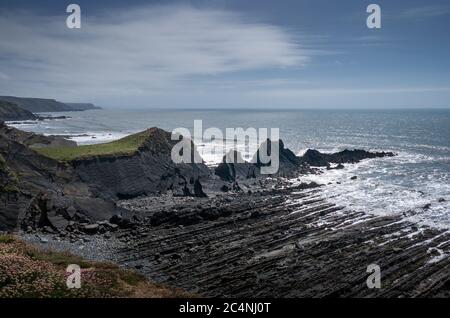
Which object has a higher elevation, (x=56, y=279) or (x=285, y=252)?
(x=56, y=279)

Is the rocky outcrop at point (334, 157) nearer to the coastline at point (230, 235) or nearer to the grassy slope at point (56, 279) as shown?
the coastline at point (230, 235)

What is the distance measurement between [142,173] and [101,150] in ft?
26.0

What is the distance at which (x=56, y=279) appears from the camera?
25.8 meters

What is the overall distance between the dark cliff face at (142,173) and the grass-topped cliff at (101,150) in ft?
2.41

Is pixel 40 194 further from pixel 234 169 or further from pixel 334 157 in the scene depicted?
pixel 334 157

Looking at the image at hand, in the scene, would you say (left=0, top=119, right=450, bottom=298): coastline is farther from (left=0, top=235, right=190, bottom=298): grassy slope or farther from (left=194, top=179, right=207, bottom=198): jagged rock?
(left=0, top=235, right=190, bottom=298): grassy slope

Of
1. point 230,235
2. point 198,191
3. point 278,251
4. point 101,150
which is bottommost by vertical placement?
point 278,251

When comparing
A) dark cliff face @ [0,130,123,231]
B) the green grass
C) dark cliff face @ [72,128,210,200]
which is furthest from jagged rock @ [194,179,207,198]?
dark cliff face @ [0,130,123,231]

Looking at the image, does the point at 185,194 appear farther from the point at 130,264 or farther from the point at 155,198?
the point at 130,264

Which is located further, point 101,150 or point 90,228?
point 101,150

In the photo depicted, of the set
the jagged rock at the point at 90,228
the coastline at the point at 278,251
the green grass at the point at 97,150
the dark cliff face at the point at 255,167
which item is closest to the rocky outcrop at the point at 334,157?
the dark cliff face at the point at 255,167

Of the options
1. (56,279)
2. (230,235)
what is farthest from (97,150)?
(56,279)
